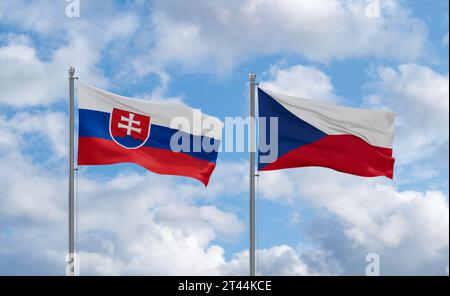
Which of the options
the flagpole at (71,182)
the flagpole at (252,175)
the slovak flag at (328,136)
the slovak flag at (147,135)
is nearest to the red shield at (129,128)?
the slovak flag at (147,135)

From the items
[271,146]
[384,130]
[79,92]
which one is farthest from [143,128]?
[384,130]

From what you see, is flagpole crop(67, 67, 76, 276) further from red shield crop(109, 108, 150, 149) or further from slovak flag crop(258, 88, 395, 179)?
slovak flag crop(258, 88, 395, 179)

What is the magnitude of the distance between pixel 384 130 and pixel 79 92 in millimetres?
9578

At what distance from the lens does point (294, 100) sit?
2248cm

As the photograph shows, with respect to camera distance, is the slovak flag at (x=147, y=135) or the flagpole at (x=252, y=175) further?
the slovak flag at (x=147, y=135)

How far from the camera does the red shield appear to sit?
71.6ft

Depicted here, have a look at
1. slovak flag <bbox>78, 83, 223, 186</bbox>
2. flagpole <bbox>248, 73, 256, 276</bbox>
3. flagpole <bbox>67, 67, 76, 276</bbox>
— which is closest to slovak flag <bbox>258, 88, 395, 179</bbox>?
flagpole <bbox>248, 73, 256, 276</bbox>

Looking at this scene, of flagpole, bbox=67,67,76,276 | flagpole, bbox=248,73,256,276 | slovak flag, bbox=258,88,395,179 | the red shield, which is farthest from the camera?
slovak flag, bbox=258,88,395,179

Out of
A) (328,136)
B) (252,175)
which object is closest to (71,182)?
(252,175)

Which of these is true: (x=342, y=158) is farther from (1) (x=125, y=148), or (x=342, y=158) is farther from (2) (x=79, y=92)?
(2) (x=79, y=92)

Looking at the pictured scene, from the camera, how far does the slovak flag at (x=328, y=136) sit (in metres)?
22.2

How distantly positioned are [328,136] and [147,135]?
5.56 meters

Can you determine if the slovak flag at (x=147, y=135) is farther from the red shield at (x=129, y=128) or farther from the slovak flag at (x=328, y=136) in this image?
the slovak flag at (x=328, y=136)

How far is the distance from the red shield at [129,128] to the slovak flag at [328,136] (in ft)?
11.5
